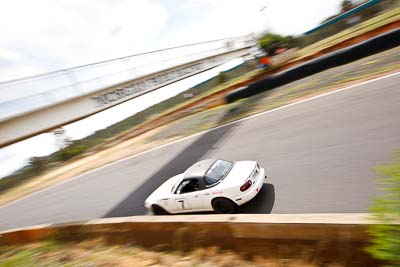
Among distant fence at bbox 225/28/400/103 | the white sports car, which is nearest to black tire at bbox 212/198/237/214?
the white sports car

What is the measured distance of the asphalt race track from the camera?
610cm

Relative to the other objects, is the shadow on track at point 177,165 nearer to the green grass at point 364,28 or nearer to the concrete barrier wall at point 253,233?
the concrete barrier wall at point 253,233

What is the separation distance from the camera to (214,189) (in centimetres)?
638

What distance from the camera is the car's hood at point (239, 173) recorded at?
6305 mm

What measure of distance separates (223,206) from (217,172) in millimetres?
790

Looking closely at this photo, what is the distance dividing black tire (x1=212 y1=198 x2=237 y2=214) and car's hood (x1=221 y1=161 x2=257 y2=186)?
384mm

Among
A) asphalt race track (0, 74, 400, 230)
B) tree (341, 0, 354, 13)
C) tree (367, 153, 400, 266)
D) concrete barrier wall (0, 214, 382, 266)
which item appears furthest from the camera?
tree (341, 0, 354, 13)

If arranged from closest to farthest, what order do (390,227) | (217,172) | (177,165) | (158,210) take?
(390,227)
(217,172)
(158,210)
(177,165)

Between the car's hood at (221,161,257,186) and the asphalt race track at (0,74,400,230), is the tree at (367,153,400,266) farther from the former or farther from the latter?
the car's hood at (221,161,257,186)

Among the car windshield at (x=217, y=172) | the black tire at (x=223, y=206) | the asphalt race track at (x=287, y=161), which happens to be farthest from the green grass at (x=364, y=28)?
the black tire at (x=223, y=206)

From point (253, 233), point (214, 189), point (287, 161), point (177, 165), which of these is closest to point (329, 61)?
point (287, 161)

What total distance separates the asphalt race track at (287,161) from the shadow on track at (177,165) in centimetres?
4

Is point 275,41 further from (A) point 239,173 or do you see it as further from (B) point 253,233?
(B) point 253,233

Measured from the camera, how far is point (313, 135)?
28.1 feet
